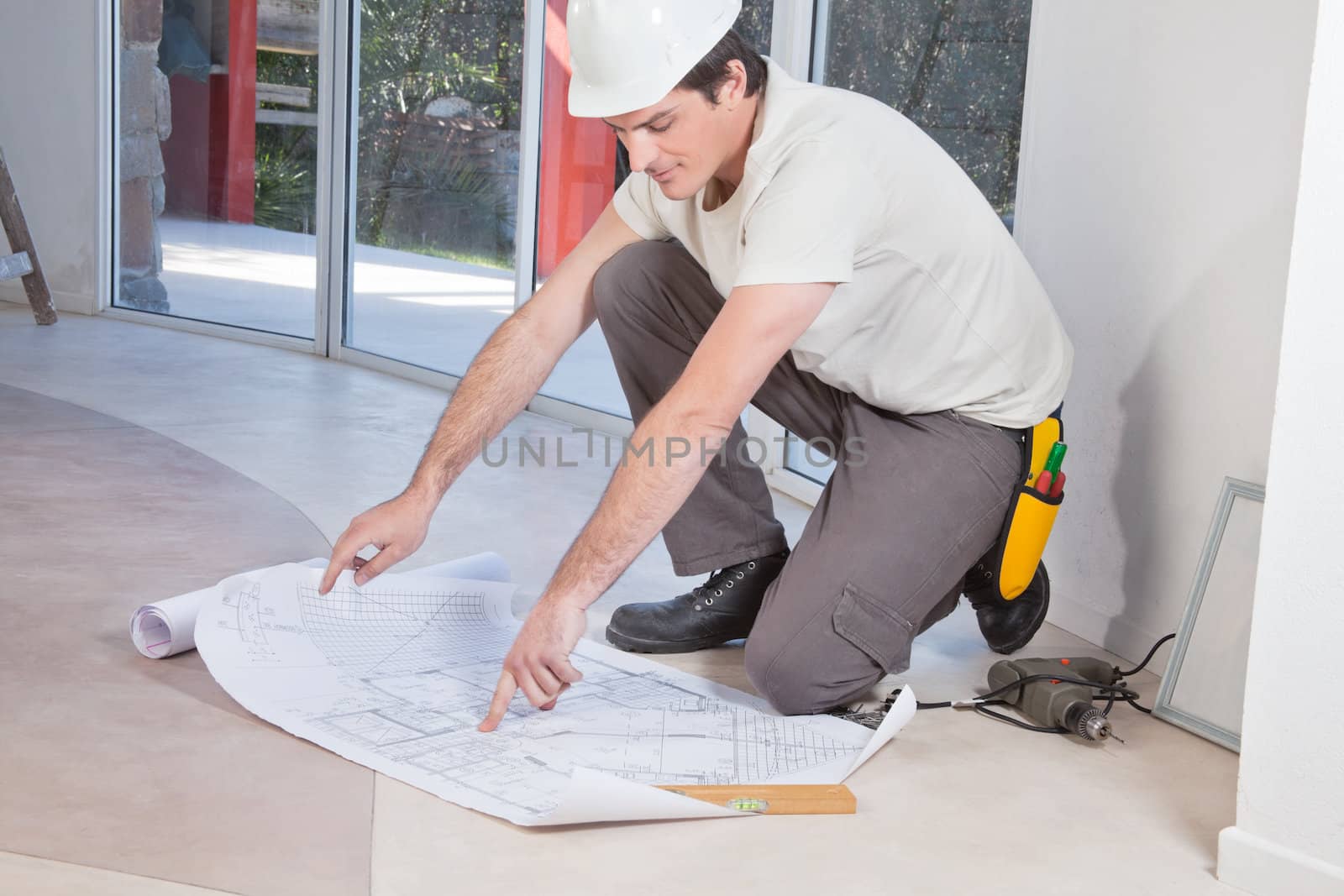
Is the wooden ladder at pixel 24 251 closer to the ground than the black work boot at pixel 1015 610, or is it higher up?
higher up

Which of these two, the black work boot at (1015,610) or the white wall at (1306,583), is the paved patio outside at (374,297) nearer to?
the black work boot at (1015,610)

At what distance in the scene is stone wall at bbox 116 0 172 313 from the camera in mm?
4680

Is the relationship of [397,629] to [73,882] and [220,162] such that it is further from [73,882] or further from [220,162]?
[220,162]

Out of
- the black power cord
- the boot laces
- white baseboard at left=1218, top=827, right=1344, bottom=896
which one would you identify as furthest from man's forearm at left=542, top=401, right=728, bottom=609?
white baseboard at left=1218, top=827, right=1344, bottom=896

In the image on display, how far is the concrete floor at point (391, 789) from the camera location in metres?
1.16

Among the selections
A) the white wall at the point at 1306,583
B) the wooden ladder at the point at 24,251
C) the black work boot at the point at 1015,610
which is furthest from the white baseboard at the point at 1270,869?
the wooden ladder at the point at 24,251

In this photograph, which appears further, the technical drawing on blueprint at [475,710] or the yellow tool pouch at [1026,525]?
the yellow tool pouch at [1026,525]

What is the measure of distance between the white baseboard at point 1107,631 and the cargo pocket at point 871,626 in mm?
474

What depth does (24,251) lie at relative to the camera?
177 inches

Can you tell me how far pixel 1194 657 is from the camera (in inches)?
65.0

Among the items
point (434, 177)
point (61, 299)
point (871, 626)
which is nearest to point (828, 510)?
point (871, 626)

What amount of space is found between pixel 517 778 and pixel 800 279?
23.2 inches

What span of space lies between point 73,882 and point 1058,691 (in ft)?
3.66

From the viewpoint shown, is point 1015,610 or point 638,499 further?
point 1015,610
